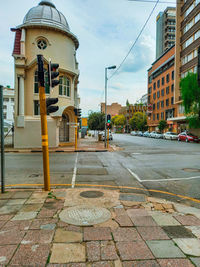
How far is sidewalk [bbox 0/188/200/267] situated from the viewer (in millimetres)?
2645

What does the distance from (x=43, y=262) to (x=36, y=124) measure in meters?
18.1

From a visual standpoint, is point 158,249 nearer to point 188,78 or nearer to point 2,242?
point 2,242

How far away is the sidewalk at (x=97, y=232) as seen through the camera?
8.68ft

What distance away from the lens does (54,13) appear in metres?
21.2

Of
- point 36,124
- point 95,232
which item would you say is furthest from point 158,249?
point 36,124

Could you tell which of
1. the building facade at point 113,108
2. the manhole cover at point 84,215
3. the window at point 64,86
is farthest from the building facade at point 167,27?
the manhole cover at point 84,215

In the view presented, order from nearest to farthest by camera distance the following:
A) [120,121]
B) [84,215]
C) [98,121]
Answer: [84,215]
[98,121]
[120,121]

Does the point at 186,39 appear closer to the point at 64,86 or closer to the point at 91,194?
the point at 64,86

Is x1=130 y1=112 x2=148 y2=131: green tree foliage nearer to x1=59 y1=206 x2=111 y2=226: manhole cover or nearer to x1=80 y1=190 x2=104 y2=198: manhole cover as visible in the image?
x1=80 y1=190 x2=104 y2=198: manhole cover

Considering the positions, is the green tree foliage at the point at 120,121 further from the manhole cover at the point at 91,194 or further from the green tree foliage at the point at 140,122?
the manhole cover at the point at 91,194

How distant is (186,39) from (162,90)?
64.6 feet

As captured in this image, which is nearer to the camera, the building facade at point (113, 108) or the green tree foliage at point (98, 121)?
the green tree foliage at point (98, 121)

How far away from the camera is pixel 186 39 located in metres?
42.1

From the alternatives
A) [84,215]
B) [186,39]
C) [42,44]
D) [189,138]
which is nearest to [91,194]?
[84,215]
